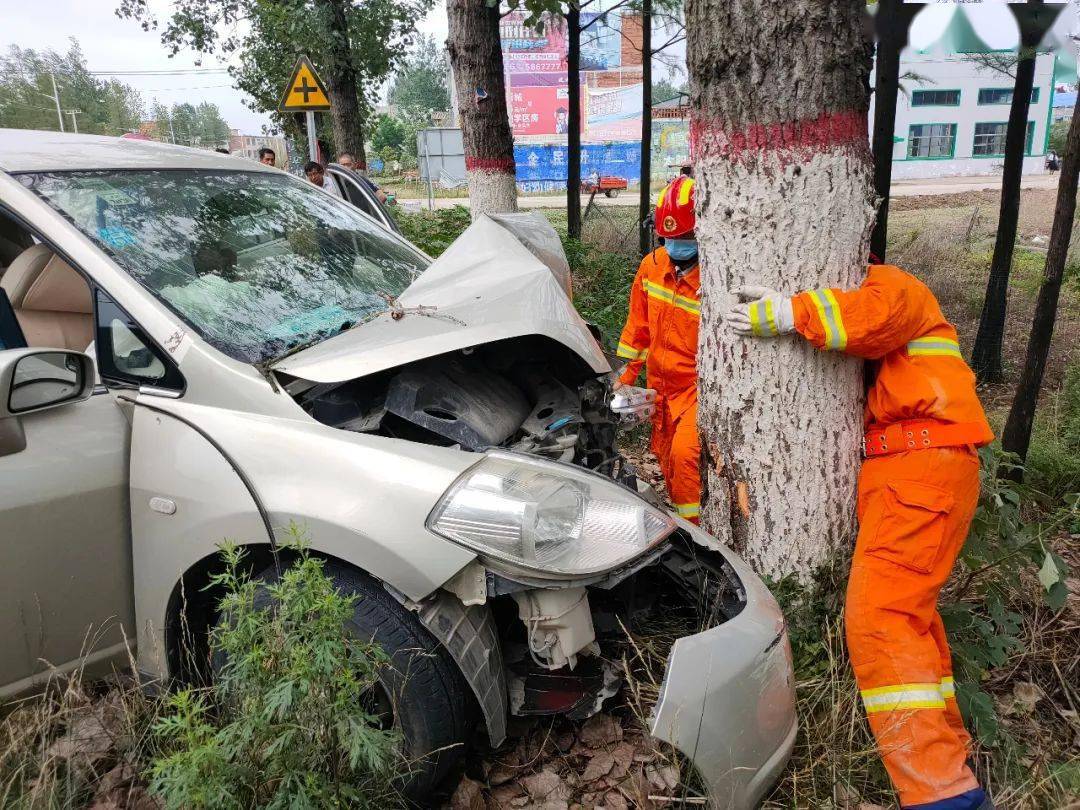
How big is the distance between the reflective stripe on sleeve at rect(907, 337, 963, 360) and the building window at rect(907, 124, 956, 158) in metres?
44.5

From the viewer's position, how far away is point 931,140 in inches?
1639

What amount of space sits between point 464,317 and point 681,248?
4.33 feet

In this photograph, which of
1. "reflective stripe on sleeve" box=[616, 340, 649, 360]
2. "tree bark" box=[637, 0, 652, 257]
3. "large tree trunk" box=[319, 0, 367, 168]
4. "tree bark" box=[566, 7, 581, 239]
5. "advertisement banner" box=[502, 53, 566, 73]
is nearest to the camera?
"reflective stripe on sleeve" box=[616, 340, 649, 360]

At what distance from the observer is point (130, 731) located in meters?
2.07

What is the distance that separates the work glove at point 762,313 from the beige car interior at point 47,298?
2.23m

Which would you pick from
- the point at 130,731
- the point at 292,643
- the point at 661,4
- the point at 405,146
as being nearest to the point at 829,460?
the point at 292,643

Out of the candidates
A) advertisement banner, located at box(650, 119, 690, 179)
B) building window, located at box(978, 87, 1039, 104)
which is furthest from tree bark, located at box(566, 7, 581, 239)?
building window, located at box(978, 87, 1039, 104)

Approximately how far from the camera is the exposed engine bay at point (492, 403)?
225cm

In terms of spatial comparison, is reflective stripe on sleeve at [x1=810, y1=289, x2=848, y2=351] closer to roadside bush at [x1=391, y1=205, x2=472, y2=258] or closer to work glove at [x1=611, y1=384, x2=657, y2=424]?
work glove at [x1=611, y1=384, x2=657, y2=424]

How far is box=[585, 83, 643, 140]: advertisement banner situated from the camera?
47594mm

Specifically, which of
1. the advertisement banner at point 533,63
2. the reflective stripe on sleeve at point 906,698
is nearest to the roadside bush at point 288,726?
the reflective stripe on sleeve at point 906,698

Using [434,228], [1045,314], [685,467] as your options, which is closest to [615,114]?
[434,228]

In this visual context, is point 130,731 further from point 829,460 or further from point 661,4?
point 661,4

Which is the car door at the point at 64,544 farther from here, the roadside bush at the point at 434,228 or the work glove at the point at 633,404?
the roadside bush at the point at 434,228
